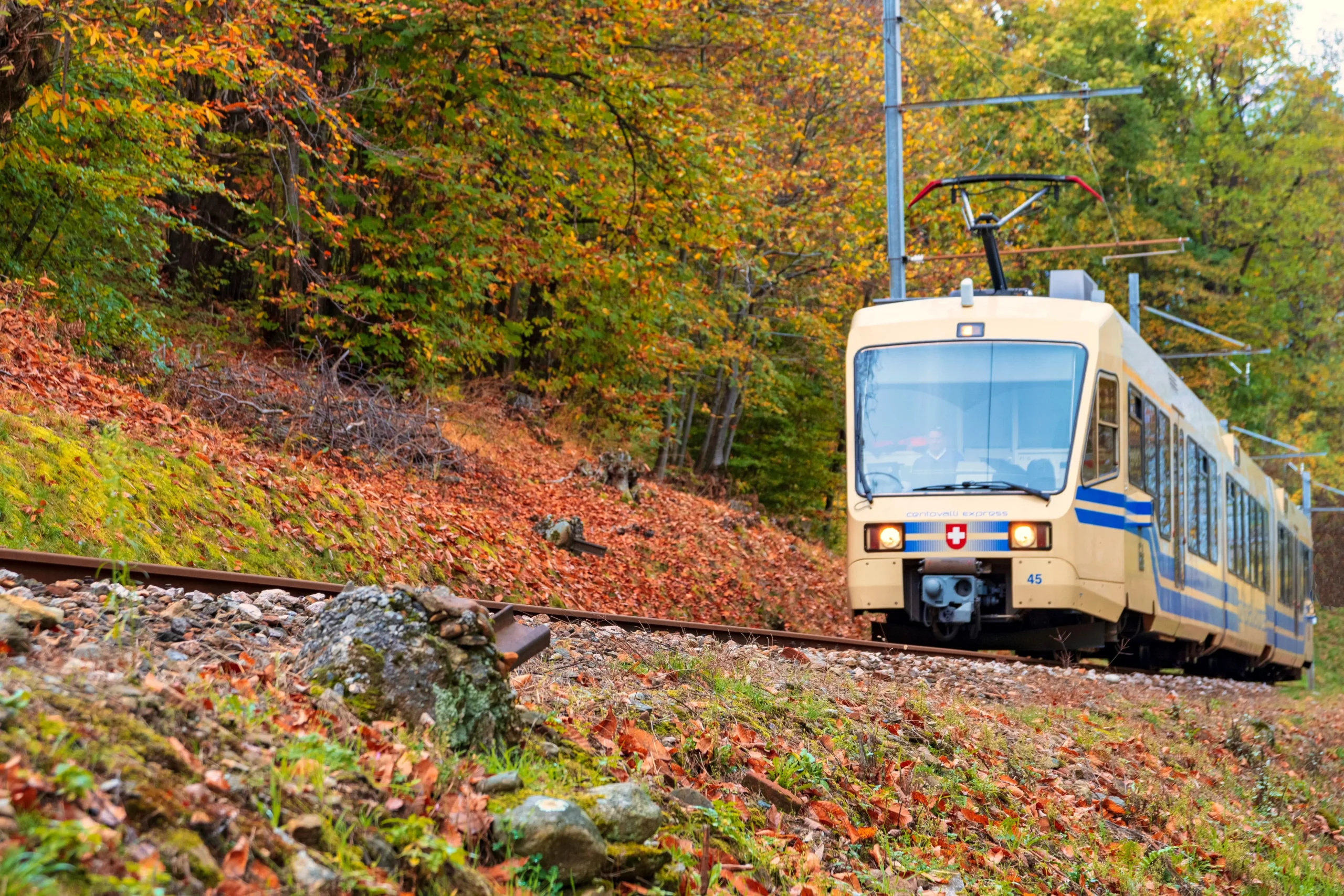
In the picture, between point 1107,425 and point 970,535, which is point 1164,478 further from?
point 970,535

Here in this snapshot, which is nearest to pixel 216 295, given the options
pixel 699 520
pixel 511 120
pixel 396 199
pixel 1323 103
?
pixel 396 199

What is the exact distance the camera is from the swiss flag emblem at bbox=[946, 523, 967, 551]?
465 inches

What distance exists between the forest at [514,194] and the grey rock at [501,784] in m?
8.48

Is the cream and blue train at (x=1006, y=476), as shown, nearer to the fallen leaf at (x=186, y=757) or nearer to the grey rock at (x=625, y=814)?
the grey rock at (x=625, y=814)

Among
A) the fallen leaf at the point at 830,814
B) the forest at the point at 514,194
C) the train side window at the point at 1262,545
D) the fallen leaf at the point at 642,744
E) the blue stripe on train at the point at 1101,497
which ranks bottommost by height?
the train side window at the point at 1262,545

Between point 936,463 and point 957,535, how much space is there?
2.54ft

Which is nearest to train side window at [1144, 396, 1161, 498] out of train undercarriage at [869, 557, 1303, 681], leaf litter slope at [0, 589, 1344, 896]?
train undercarriage at [869, 557, 1303, 681]

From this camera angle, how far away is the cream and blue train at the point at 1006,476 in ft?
38.6

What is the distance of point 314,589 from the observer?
7254 millimetres

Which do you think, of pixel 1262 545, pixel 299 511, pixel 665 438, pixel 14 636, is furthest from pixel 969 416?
pixel 665 438

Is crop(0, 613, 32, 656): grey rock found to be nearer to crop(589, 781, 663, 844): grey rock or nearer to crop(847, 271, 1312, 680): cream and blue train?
crop(589, 781, 663, 844): grey rock

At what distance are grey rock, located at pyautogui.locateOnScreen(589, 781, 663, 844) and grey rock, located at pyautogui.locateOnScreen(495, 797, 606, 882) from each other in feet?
0.53

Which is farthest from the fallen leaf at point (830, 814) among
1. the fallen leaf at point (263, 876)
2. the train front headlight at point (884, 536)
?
the train front headlight at point (884, 536)

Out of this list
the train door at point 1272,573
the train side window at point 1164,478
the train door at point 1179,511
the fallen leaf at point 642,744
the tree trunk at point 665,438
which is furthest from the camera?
the tree trunk at point 665,438
